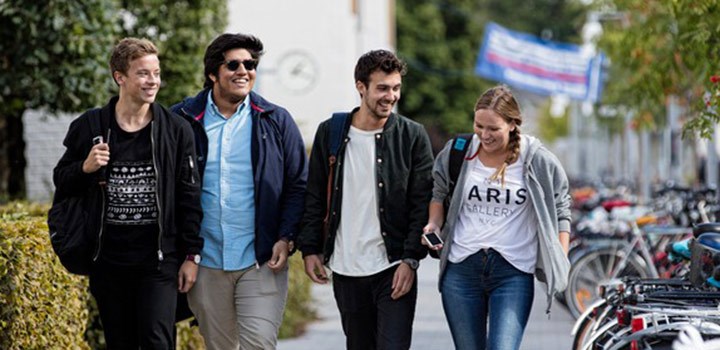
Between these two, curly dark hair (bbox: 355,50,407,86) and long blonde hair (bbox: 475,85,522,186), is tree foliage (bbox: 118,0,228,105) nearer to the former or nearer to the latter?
curly dark hair (bbox: 355,50,407,86)

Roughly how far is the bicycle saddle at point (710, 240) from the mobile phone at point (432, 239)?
1185 millimetres

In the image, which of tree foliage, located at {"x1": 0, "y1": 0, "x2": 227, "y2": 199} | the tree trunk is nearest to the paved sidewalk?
tree foliage, located at {"x1": 0, "y1": 0, "x2": 227, "y2": 199}

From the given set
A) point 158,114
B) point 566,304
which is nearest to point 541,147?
point 158,114

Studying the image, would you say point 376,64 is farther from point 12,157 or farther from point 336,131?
point 12,157

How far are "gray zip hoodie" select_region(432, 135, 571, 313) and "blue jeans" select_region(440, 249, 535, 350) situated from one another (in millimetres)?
100

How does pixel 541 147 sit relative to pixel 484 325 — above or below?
above

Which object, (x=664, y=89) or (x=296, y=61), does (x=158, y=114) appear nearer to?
(x=664, y=89)

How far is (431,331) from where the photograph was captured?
37.8ft

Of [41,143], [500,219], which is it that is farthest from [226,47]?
[41,143]

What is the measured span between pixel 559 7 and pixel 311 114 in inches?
1478

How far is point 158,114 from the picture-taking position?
5.73 m

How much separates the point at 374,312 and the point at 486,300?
518 mm

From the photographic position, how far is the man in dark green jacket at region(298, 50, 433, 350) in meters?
5.89

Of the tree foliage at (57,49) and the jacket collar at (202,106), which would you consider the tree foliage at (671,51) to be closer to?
the jacket collar at (202,106)
